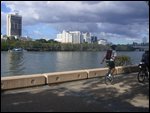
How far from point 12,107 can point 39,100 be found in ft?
4.10

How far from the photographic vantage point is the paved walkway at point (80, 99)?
8.70 metres

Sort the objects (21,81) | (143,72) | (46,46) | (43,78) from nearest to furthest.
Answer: (21,81), (43,78), (143,72), (46,46)

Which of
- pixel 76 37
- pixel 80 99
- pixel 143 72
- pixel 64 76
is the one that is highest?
pixel 76 37

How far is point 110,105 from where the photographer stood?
928cm

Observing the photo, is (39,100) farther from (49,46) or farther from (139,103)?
(49,46)

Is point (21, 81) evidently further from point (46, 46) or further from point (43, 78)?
point (46, 46)

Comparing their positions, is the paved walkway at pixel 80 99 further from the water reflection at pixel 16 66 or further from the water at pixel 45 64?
the water reflection at pixel 16 66

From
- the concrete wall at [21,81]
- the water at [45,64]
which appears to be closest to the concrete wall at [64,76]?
the concrete wall at [21,81]

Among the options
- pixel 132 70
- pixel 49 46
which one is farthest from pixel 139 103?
pixel 49 46

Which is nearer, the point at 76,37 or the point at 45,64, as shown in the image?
the point at 45,64

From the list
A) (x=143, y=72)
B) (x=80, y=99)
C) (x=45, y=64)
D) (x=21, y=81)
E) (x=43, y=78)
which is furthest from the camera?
(x=45, y=64)

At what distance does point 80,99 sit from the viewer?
1009cm

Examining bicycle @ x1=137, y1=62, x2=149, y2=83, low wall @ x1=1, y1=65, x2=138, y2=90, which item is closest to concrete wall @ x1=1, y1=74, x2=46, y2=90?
low wall @ x1=1, y1=65, x2=138, y2=90

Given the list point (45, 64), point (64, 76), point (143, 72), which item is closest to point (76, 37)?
point (45, 64)
